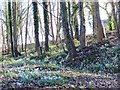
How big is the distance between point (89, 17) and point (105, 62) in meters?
23.6

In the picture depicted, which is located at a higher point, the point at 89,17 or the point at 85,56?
the point at 89,17

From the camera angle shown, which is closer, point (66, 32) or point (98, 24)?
point (66, 32)

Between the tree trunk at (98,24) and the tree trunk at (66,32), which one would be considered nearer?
the tree trunk at (66,32)

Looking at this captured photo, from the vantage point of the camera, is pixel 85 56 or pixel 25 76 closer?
pixel 25 76

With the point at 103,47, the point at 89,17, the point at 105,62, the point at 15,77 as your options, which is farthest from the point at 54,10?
the point at 15,77

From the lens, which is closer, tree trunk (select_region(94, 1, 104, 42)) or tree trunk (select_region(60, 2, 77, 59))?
tree trunk (select_region(60, 2, 77, 59))

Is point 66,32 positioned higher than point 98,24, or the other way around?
point 98,24

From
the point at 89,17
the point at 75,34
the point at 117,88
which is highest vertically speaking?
the point at 89,17

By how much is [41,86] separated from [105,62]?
22.1 feet

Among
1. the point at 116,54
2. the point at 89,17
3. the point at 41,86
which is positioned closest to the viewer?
the point at 41,86

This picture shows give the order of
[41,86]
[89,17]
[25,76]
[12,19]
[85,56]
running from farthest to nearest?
[89,17] < [12,19] < [85,56] < [25,76] < [41,86]

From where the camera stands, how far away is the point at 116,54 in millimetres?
15031

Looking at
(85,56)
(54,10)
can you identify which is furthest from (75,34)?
(85,56)

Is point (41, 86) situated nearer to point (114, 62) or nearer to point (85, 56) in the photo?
point (114, 62)
